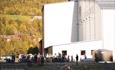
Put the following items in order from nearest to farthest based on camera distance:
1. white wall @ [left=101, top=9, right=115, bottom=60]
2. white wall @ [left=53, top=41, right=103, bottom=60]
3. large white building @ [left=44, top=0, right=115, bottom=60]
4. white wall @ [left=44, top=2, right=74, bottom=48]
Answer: white wall @ [left=101, top=9, right=115, bottom=60], large white building @ [left=44, top=0, right=115, bottom=60], white wall @ [left=53, top=41, right=103, bottom=60], white wall @ [left=44, top=2, right=74, bottom=48]

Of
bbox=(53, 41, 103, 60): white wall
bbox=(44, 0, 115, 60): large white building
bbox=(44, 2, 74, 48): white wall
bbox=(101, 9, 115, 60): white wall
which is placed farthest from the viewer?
bbox=(44, 2, 74, 48): white wall

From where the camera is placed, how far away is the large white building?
7025 centimetres

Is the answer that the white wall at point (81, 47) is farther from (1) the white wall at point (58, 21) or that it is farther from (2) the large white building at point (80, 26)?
(1) the white wall at point (58, 21)

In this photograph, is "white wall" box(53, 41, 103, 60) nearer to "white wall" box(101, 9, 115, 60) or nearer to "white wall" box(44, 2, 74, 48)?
"white wall" box(101, 9, 115, 60)

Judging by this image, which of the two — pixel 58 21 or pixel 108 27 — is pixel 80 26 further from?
pixel 108 27

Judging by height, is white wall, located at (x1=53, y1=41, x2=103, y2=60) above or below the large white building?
below

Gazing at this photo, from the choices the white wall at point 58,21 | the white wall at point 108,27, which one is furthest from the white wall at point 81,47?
the white wall at point 58,21

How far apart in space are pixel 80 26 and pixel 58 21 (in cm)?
592

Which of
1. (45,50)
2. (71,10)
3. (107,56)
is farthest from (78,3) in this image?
(107,56)

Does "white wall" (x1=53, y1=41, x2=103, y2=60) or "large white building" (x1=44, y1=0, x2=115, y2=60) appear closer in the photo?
"large white building" (x1=44, y1=0, x2=115, y2=60)

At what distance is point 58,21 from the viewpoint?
94.8 m

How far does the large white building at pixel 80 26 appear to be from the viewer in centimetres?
7025

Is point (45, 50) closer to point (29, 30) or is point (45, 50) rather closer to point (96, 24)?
point (96, 24)

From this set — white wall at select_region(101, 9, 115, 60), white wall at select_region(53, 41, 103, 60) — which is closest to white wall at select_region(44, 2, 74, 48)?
white wall at select_region(53, 41, 103, 60)
